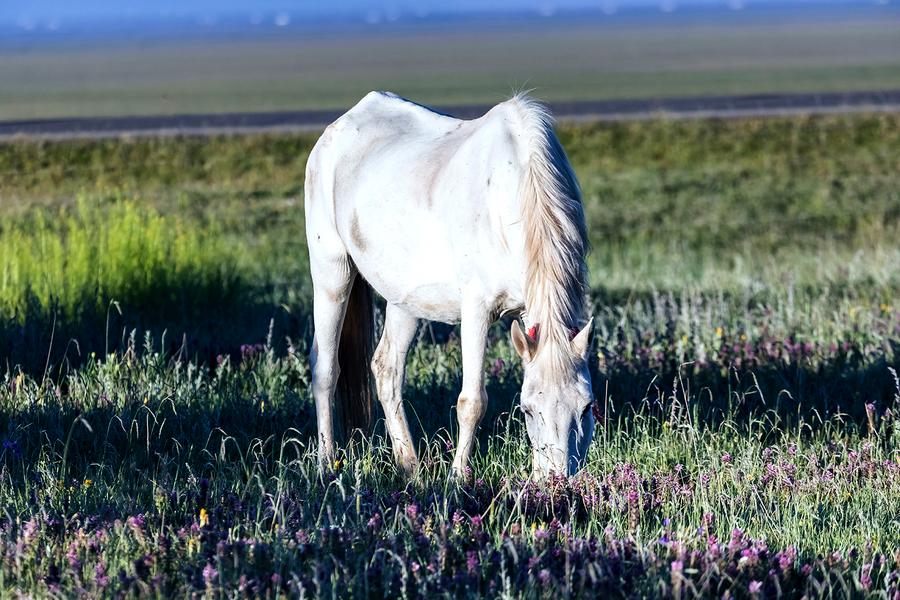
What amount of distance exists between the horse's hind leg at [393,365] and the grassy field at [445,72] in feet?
44.8

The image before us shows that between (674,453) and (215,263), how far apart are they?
580 centimetres

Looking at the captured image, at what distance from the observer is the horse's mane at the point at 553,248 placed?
16.5 feet

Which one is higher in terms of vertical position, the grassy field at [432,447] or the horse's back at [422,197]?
the horse's back at [422,197]

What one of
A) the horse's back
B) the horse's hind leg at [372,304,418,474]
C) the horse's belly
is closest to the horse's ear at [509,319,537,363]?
the horse's back

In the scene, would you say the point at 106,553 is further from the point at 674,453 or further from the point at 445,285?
the point at 674,453

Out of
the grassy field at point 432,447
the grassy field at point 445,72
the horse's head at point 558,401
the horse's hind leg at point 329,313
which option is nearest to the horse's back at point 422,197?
the horse's hind leg at point 329,313

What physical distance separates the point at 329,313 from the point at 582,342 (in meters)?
2.47

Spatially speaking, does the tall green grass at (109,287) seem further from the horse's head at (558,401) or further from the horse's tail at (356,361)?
the horse's head at (558,401)

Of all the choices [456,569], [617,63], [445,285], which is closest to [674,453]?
[445,285]

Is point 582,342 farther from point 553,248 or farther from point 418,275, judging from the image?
point 418,275

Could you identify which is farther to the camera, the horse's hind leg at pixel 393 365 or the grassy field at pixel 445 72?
the grassy field at pixel 445 72

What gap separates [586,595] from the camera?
13.3 feet

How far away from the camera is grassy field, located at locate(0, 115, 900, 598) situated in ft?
14.0

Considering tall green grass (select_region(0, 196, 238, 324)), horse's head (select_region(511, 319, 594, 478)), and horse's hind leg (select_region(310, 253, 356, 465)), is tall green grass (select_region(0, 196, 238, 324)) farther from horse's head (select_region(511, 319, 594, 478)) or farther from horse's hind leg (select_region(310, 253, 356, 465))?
horse's head (select_region(511, 319, 594, 478))
